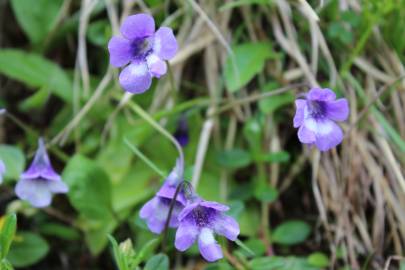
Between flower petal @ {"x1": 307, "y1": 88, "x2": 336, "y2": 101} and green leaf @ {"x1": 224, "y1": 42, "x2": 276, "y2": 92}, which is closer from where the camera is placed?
flower petal @ {"x1": 307, "y1": 88, "x2": 336, "y2": 101}

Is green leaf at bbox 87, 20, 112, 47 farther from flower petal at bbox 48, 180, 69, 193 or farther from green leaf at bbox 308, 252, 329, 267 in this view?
green leaf at bbox 308, 252, 329, 267

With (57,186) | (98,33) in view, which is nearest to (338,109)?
(57,186)

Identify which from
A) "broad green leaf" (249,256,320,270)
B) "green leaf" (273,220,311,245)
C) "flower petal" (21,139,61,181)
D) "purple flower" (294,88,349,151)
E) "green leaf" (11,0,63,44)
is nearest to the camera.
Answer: "purple flower" (294,88,349,151)

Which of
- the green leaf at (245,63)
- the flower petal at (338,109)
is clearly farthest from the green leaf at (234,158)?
the flower petal at (338,109)

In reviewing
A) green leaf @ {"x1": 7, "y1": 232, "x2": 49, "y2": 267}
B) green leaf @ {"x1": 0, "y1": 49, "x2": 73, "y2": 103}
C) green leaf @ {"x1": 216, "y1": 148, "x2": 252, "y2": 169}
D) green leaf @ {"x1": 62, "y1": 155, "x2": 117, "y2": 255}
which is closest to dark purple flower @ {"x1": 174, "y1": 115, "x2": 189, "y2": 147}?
green leaf @ {"x1": 216, "y1": 148, "x2": 252, "y2": 169}

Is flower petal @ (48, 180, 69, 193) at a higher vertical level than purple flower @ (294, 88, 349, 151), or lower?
higher

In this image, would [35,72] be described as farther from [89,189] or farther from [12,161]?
[89,189]
